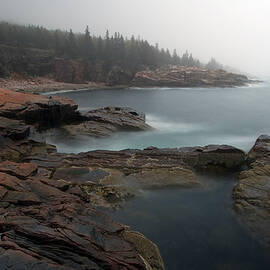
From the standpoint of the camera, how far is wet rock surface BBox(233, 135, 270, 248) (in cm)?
1325

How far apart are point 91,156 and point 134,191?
22.1 ft

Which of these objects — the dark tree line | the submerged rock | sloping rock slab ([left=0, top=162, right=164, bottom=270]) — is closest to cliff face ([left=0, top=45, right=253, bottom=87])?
the dark tree line

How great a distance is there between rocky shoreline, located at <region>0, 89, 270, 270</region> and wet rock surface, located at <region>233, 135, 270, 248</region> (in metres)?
0.05

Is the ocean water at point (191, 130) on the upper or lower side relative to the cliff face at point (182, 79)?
lower

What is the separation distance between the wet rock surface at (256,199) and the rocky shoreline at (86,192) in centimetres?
5

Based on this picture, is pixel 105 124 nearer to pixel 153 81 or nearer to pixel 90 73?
pixel 153 81

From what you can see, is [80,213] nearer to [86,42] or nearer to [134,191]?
[134,191]

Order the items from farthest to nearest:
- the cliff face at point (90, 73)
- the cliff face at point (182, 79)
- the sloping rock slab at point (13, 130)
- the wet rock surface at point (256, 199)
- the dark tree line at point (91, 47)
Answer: the dark tree line at point (91, 47), the cliff face at point (182, 79), the cliff face at point (90, 73), the sloping rock slab at point (13, 130), the wet rock surface at point (256, 199)

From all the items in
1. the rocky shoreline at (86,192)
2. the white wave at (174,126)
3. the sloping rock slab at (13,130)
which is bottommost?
the white wave at (174,126)

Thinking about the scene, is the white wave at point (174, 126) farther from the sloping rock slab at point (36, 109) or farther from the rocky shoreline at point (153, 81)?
the rocky shoreline at point (153, 81)

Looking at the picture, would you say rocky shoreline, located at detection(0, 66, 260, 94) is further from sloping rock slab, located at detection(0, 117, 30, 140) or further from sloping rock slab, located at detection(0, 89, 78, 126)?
sloping rock slab, located at detection(0, 117, 30, 140)

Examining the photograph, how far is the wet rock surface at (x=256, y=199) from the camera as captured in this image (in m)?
13.3

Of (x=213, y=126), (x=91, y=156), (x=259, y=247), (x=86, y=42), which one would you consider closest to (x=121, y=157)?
(x=91, y=156)

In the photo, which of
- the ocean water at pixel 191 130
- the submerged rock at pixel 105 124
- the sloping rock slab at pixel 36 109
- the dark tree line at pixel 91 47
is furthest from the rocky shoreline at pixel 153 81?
the sloping rock slab at pixel 36 109
